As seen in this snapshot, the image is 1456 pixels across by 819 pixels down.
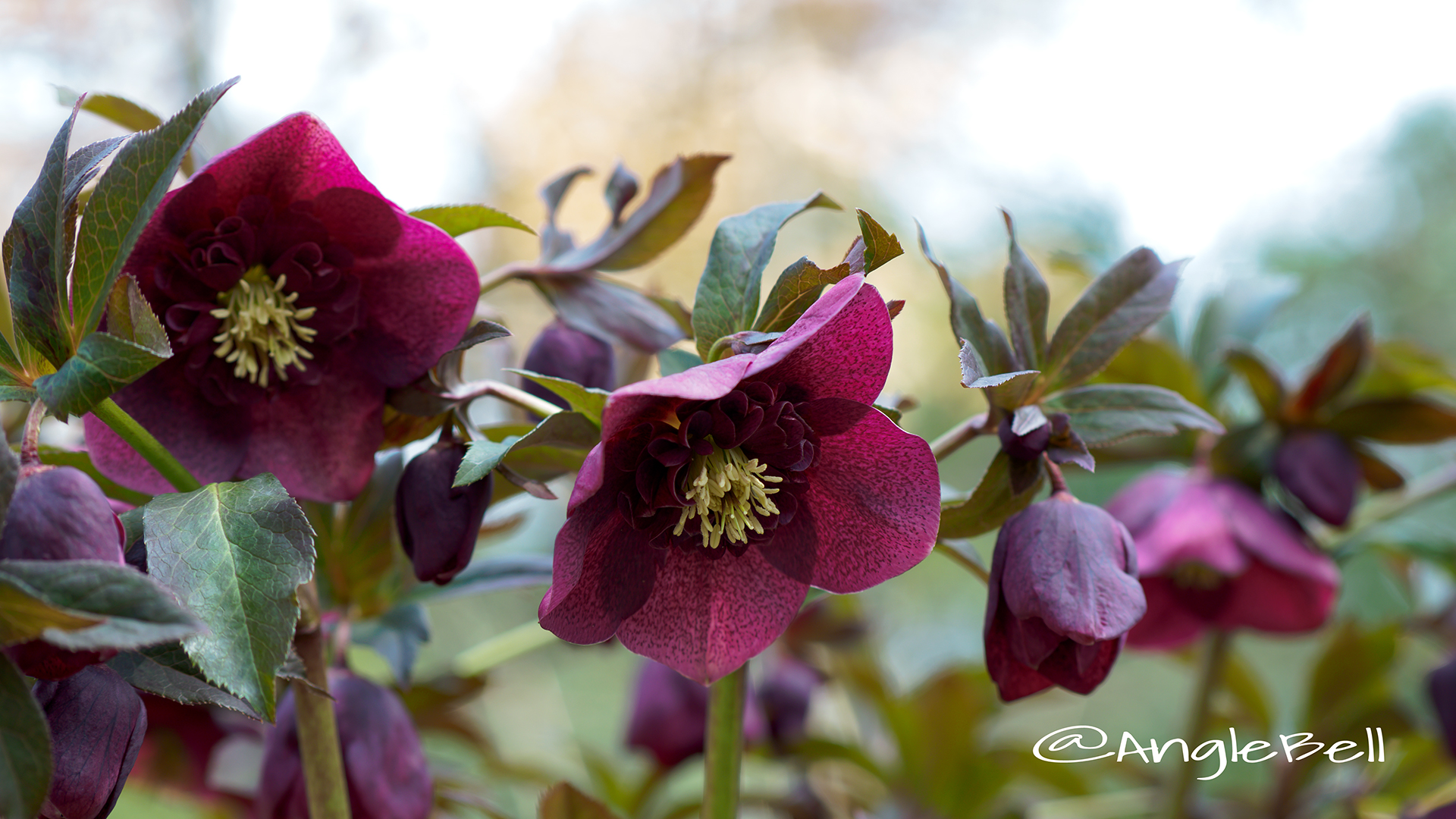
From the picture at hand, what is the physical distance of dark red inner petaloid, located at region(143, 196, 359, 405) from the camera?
41 cm

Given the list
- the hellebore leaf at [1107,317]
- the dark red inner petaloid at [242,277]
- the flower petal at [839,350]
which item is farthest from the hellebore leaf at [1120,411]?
the dark red inner petaloid at [242,277]

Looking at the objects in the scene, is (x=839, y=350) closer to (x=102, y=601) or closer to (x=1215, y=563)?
(x=102, y=601)

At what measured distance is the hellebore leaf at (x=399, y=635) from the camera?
0.52 metres

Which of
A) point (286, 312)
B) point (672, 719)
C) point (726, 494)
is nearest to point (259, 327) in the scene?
point (286, 312)

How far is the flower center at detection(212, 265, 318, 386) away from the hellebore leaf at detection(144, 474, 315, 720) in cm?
8

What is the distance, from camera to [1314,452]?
0.67 metres

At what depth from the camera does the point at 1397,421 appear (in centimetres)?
70

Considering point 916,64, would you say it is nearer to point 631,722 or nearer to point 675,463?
point 631,722

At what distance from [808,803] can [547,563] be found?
0.41 metres

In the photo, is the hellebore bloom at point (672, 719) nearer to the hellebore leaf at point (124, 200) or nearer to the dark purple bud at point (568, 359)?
the dark purple bud at point (568, 359)

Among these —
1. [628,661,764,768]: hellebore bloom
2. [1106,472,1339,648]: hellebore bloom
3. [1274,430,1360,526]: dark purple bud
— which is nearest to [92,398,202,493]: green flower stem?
[628,661,764,768]: hellebore bloom

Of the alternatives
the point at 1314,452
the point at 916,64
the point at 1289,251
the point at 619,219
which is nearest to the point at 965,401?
the point at 1289,251

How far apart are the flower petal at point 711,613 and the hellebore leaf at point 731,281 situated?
92 mm

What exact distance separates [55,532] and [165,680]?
3.3 inches
